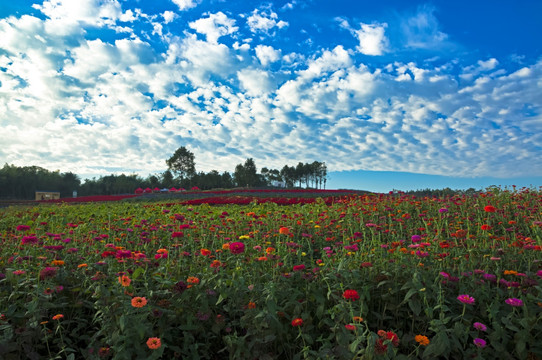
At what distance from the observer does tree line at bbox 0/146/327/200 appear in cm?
4669

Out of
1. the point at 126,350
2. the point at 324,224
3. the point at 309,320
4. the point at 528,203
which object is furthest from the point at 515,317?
the point at 528,203

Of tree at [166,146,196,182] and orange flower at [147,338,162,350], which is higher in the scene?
tree at [166,146,196,182]

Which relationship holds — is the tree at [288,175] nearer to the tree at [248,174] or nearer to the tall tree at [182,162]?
the tree at [248,174]

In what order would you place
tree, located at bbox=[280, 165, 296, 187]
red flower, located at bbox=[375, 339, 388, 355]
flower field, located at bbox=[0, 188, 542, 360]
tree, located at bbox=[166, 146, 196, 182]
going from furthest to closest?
tree, located at bbox=[280, 165, 296, 187], tree, located at bbox=[166, 146, 196, 182], flower field, located at bbox=[0, 188, 542, 360], red flower, located at bbox=[375, 339, 388, 355]

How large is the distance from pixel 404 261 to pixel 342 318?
3.49ft

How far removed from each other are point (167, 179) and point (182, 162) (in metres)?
5.66

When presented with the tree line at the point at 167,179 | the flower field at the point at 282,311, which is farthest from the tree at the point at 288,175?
the flower field at the point at 282,311

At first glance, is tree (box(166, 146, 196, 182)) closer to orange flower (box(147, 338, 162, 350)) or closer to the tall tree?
the tall tree

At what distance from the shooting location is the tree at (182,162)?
45.4 m

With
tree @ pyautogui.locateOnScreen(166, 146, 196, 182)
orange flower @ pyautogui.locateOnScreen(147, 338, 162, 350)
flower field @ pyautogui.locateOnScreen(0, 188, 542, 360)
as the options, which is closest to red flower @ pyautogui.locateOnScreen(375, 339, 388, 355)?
flower field @ pyautogui.locateOnScreen(0, 188, 542, 360)

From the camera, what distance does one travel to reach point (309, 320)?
2.81m

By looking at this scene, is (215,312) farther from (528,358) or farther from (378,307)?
A: (528,358)

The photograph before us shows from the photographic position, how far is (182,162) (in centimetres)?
4553

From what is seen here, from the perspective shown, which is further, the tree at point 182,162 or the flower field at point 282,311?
the tree at point 182,162
